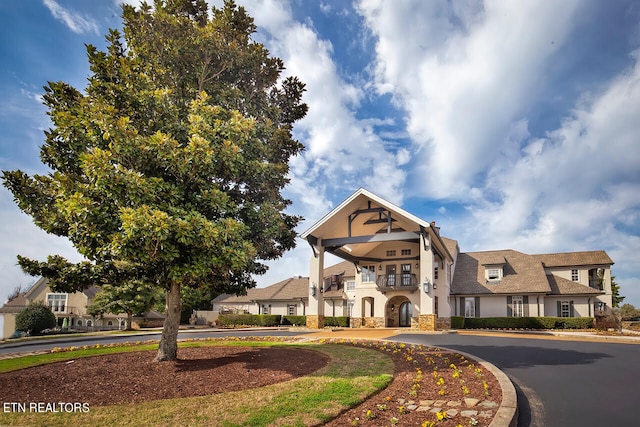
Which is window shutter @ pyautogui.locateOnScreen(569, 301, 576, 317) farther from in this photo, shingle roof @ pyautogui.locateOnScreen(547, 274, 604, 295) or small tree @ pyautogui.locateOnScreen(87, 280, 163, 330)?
small tree @ pyautogui.locateOnScreen(87, 280, 163, 330)

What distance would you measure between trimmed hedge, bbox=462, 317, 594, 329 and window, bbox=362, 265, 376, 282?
7806 millimetres

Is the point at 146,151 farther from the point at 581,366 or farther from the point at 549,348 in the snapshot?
the point at 549,348

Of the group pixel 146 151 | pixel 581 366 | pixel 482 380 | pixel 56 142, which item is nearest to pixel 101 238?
pixel 146 151

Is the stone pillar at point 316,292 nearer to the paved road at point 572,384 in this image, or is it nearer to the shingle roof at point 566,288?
the paved road at point 572,384

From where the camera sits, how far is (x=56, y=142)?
10508 mm

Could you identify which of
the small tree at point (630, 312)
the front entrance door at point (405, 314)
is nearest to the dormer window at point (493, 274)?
the front entrance door at point (405, 314)

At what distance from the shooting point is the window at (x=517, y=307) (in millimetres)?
32125

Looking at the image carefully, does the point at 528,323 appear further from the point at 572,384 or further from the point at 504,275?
the point at 572,384

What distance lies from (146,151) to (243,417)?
20.8ft

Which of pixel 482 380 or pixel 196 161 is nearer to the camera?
pixel 482 380

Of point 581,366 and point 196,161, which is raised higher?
point 196,161

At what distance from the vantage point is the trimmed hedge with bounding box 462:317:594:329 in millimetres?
29625

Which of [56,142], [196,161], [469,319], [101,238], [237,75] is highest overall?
[237,75]

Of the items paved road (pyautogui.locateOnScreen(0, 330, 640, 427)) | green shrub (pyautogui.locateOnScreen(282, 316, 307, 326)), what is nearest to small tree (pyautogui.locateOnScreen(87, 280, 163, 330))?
green shrub (pyautogui.locateOnScreen(282, 316, 307, 326))
